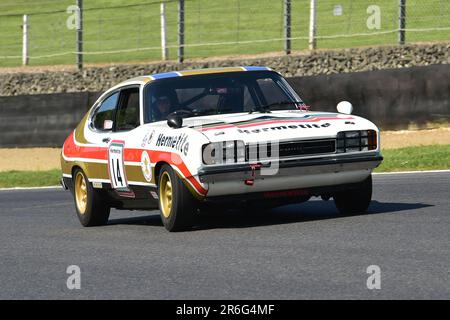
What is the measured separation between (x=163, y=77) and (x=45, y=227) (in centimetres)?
220

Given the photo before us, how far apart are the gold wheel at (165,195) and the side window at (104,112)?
1.72 metres

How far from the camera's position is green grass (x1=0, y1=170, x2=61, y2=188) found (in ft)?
70.6

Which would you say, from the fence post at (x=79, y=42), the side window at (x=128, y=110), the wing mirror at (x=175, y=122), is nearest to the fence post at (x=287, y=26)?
the fence post at (x=79, y=42)

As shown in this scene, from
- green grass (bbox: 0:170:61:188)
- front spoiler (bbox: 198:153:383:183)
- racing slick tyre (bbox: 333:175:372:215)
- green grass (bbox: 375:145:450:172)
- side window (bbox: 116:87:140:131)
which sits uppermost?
side window (bbox: 116:87:140:131)

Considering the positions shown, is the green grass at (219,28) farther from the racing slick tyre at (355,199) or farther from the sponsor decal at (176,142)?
the sponsor decal at (176,142)

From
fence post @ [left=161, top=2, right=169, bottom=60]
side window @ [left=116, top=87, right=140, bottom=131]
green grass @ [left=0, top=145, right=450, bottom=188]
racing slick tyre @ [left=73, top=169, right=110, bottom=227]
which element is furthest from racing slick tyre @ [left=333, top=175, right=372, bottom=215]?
fence post @ [left=161, top=2, right=169, bottom=60]

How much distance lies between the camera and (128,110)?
484 inches

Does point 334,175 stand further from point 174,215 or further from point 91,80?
point 91,80

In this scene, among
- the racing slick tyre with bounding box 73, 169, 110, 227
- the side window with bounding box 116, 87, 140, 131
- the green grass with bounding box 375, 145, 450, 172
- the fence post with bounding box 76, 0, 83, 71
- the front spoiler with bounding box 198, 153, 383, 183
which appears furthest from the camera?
the fence post with bounding box 76, 0, 83, 71

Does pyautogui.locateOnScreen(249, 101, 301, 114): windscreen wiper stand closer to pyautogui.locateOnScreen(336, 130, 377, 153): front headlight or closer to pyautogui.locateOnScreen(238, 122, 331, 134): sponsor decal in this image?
pyautogui.locateOnScreen(238, 122, 331, 134): sponsor decal

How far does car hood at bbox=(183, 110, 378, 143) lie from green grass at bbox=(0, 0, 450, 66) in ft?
45.3

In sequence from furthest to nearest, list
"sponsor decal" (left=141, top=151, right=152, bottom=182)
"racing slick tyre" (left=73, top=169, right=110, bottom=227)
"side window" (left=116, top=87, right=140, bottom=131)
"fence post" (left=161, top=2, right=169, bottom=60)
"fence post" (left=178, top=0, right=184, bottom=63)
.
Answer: "fence post" (left=161, top=2, right=169, bottom=60)
"fence post" (left=178, top=0, right=184, bottom=63)
"racing slick tyre" (left=73, top=169, right=110, bottom=227)
"side window" (left=116, top=87, right=140, bottom=131)
"sponsor decal" (left=141, top=151, right=152, bottom=182)

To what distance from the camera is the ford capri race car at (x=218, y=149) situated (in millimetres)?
10516
